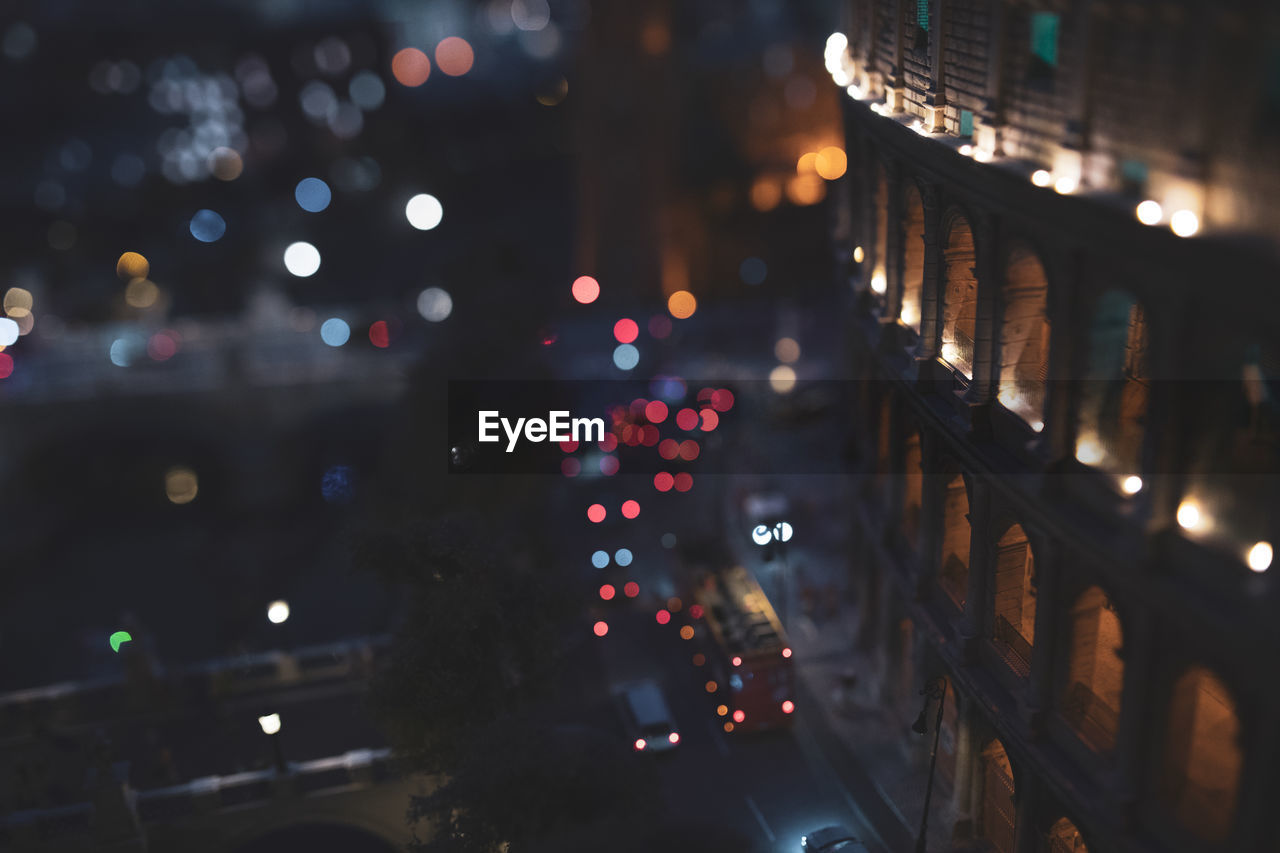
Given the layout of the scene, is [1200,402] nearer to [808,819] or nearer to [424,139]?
[808,819]

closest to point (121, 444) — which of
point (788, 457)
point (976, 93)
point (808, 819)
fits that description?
point (788, 457)

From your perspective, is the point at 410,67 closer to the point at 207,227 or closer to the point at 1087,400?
the point at 207,227

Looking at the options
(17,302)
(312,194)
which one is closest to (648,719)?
(17,302)

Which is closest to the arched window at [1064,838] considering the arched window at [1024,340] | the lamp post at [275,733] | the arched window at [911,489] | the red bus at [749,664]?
the arched window at [911,489]

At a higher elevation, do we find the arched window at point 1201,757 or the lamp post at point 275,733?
the arched window at point 1201,757

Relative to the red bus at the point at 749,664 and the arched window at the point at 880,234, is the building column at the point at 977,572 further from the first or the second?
the arched window at the point at 880,234

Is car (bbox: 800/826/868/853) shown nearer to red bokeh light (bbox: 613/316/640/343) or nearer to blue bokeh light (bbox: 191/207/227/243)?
red bokeh light (bbox: 613/316/640/343)
